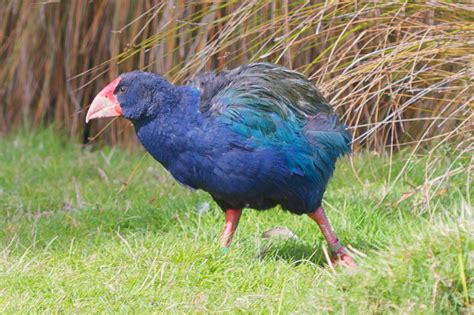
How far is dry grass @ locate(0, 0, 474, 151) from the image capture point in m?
4.01

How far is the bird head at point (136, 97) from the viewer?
139 inches

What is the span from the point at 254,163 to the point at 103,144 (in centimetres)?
316

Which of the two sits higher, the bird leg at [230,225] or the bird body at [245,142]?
the bird body at [245,142]

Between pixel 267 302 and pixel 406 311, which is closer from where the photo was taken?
pixel 406 311

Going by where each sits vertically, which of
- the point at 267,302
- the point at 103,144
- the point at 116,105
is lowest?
the point at 103,144

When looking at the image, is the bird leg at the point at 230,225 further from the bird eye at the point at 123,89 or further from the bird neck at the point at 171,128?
the bird eye at the point at 123,89

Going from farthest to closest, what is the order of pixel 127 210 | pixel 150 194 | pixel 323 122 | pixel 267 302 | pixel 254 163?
pixel 150 194 → pixel 127 210 → pixel 323 122 → pixel 254 163 → pixel 267 302

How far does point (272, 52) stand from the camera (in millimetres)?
4152

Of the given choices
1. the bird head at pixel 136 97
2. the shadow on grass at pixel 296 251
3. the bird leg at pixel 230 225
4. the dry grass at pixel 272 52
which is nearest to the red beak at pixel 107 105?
the bird head at pixel 136 97

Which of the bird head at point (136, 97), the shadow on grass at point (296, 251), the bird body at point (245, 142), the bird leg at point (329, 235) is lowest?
the shadow on grass at point (296, 251)

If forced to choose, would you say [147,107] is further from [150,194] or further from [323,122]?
[150,194]

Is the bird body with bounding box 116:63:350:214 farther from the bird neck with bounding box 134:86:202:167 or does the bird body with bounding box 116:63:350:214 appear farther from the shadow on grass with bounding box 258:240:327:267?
the shadow on grass with bounding box 258:240:327:267

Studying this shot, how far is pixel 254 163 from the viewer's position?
346 cm

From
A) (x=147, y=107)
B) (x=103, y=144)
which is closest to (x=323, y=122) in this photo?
(x=147, y=107)
